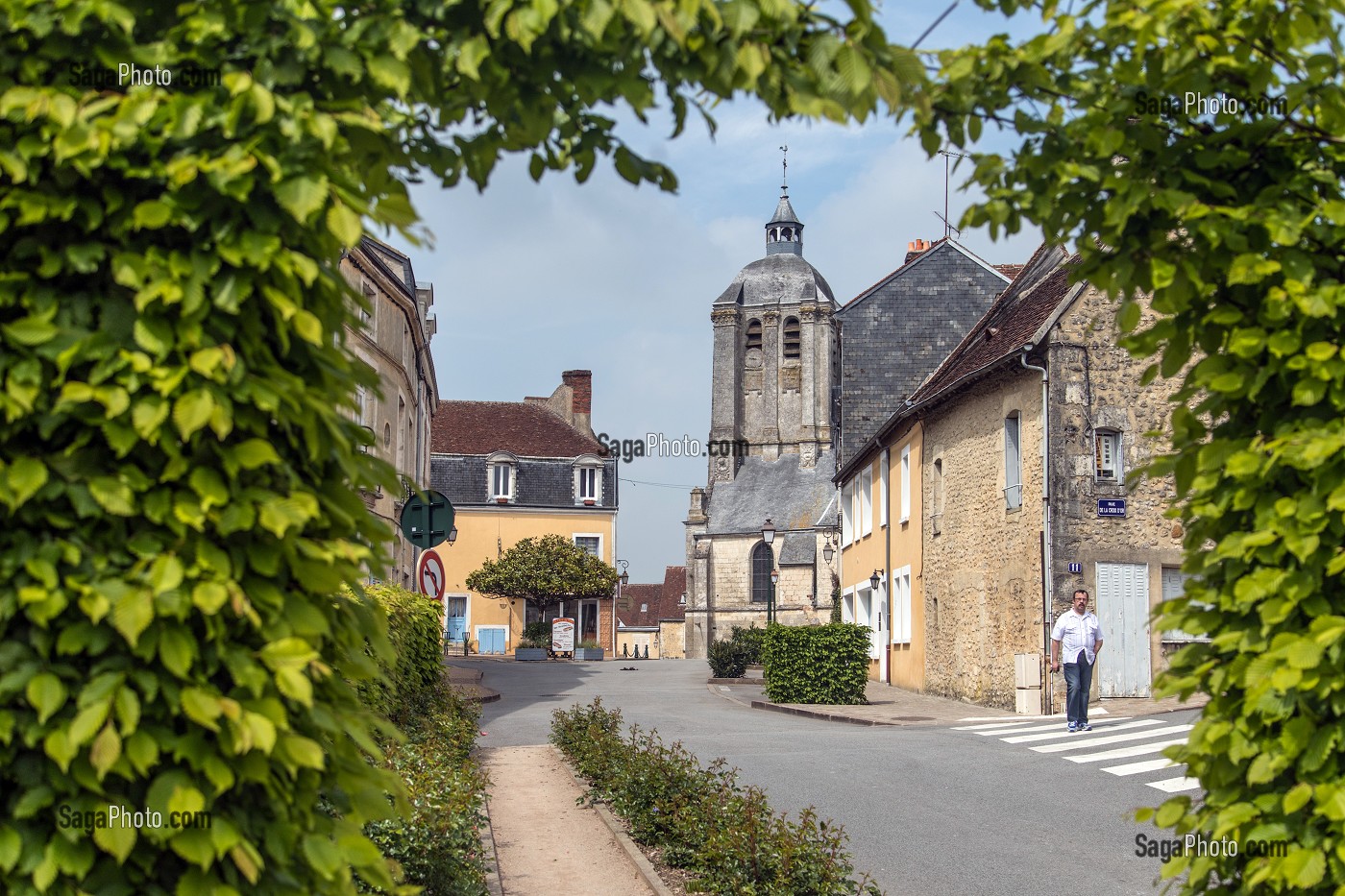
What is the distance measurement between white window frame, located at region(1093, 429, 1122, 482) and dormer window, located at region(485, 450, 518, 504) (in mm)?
39044

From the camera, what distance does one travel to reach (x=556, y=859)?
8.20 metres

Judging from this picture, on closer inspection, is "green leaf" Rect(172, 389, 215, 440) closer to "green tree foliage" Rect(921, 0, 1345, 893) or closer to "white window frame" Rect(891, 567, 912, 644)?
"green tree foliage" Rect(921, 0, 1345, 893)

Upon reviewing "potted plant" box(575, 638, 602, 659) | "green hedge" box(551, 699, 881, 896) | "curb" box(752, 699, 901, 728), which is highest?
"green hedge" box(551, 699, 881, 896)

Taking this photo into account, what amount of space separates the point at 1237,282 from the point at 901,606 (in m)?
25.6

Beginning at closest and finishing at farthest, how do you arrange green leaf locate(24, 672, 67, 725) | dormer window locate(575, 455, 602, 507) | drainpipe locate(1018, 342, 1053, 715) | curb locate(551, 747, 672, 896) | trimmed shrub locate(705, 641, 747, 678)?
green leaf locate(24, 672, 67, 725)
curb locate(551, 747, 672, 896)
drainpipe locate(1018, 342, 1053, 715)
trimmed shrub locate(705, 641, 747, 678)
dormer window locate(575, 455, 602, 507)

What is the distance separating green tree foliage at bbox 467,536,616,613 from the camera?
173 ft

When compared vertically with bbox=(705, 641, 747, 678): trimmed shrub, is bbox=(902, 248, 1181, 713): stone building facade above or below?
above

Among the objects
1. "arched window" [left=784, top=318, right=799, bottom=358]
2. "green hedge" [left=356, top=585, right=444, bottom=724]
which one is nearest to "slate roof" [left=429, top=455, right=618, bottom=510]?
"arched window" [left=784, top=318, right=799, bottom=358]

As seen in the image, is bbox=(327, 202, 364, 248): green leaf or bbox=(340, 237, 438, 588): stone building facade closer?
bbox=(327, 202, 364, 248): green leaf

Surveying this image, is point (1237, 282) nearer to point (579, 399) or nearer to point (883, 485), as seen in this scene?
point (883, 485)

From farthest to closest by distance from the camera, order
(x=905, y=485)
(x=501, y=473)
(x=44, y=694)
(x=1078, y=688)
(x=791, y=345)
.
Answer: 1. (x=791, y=345)
2. (x=501, y=473)
3. (x=905, y=485)
4. (x=1078, y=688)
5. (x=44, y=694)

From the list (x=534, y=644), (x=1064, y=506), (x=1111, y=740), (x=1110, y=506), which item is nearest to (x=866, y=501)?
(x=1110, y=506)

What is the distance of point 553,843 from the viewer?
877cm

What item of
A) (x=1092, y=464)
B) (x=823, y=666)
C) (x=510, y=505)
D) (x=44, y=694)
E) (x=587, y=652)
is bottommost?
(x=587, y=652)
